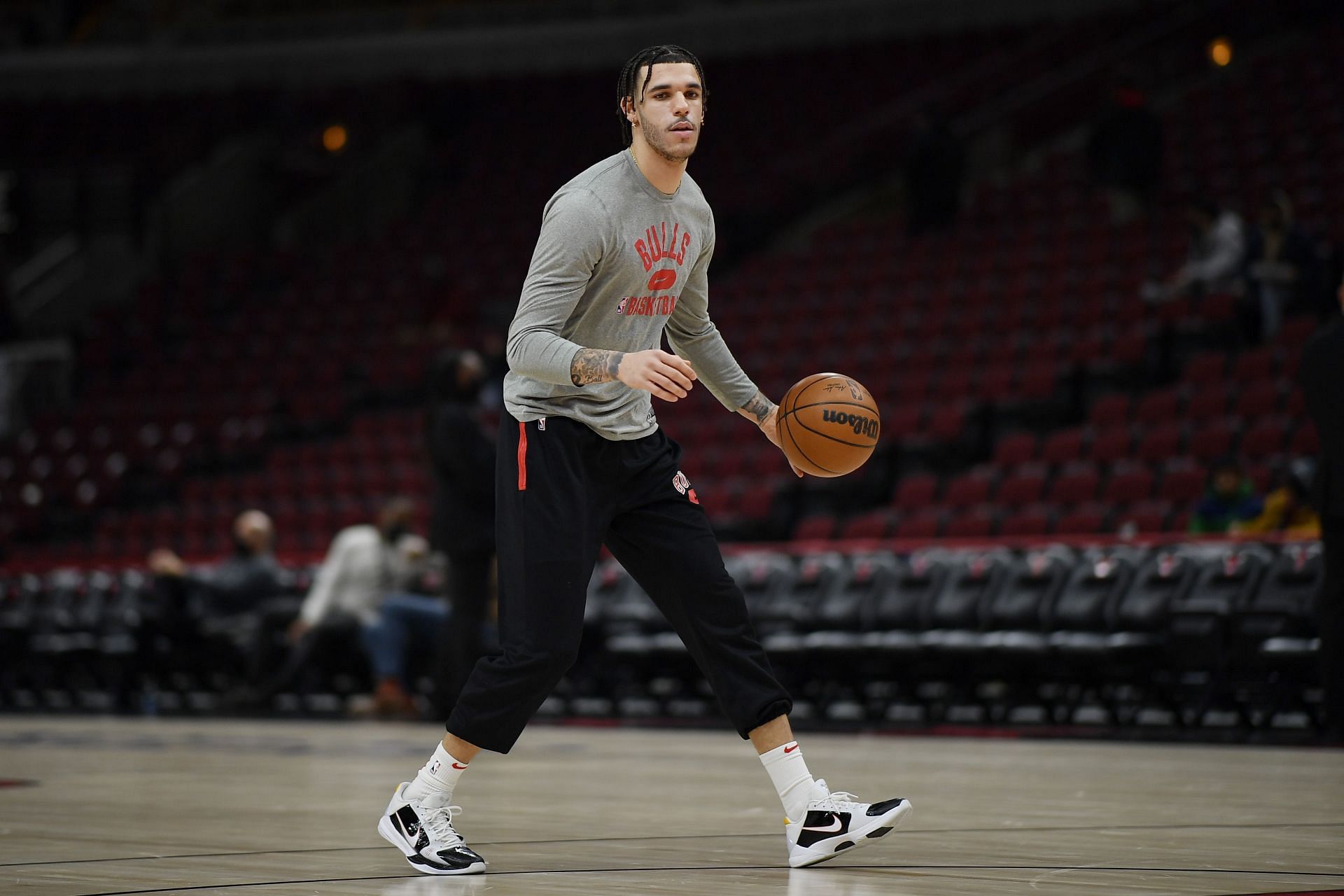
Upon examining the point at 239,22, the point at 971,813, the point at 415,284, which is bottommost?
the point at 971,813

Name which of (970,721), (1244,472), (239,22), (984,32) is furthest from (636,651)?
(239,22)

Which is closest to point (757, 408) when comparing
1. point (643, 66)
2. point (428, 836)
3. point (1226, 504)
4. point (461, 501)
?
point (643, 66)

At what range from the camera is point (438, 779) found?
13.2ft

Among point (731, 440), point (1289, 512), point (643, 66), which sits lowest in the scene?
point (1289, 512)

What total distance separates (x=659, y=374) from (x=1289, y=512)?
6825 mm

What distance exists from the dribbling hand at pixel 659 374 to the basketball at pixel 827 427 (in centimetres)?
64

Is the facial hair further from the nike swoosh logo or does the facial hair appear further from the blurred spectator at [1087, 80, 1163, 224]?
the blurred spectator at [1087, 80, 1163, 224]

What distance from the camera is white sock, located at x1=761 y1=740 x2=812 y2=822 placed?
4020 millimetres

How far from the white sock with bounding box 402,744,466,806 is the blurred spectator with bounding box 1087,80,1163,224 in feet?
40.2

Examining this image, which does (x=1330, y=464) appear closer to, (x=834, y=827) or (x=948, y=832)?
(x=948, y=832)

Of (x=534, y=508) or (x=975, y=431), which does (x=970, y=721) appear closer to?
(x=975, y=431)

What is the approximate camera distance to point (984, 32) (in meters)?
20.9

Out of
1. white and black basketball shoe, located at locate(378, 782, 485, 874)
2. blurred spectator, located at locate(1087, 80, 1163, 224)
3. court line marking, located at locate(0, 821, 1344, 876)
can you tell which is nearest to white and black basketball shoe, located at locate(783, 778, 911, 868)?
court line marking, located at locate(0, 821, 1344, 876)

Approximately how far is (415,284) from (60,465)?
426 centimetres
